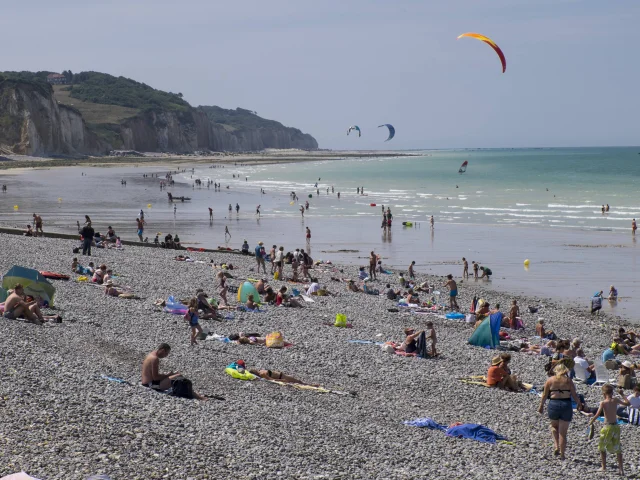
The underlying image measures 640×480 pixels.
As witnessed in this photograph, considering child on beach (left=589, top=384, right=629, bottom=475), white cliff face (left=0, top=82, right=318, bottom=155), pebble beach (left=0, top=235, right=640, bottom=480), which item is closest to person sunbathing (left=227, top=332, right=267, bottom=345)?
pebble beach (left=0, top=235, right=640, bottom=480)

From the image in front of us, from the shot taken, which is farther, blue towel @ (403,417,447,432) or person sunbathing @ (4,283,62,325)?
person sunbathing @ (4,283,62,325)

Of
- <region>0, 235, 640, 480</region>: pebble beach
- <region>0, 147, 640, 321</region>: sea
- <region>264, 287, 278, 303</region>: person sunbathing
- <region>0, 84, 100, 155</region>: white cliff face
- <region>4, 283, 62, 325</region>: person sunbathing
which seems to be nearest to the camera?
<region>0, 235, 640, 480</region>: pebble beach

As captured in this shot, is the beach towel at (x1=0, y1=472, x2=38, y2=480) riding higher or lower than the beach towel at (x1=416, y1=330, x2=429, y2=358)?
higher

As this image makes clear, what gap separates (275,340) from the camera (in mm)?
12797

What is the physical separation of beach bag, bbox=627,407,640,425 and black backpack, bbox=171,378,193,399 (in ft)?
19.0

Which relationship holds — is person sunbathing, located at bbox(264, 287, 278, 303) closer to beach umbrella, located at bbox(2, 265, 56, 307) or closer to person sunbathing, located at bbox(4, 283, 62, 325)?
beach umbrella, located at bbox(2, 265, 56, 307)

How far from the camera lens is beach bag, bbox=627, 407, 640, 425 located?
1017 cm

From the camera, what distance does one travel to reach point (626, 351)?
1448cm

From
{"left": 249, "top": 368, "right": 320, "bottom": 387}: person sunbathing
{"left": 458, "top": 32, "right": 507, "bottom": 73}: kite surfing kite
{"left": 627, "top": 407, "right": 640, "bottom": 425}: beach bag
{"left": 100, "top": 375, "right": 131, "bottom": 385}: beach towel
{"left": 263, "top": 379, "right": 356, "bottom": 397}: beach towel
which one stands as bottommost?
{"left": 627, "top": 407, "right": 640, "bottom": 425}: beach bag

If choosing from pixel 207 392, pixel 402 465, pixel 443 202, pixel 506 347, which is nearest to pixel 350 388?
pixel 207 392

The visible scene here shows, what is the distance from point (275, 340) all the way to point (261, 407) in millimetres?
3755

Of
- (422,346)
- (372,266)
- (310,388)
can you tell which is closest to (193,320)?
(310,388)

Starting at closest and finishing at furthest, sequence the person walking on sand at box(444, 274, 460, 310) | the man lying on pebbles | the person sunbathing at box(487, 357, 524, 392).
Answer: the man lying on pebbles < the person sunbathing at box(487, 357, 524, 392) < the person walking on sand at box(444, 274, 460, 310)

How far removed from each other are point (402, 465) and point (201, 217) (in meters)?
35.1
